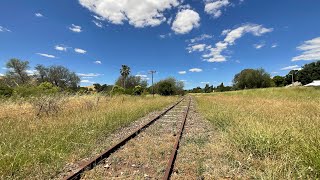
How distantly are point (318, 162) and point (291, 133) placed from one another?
1763mm

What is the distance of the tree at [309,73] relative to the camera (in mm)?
101500

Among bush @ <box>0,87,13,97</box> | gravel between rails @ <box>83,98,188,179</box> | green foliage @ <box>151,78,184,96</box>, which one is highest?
green foliage @ <box>151,78,184,96</box>

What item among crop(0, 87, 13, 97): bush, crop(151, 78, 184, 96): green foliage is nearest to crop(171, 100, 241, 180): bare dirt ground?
crop(0, 87, 13, 97): bush

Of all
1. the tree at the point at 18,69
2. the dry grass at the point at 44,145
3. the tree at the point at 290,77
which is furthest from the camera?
the tree at the point at 290,77

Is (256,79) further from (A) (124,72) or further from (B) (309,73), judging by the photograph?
(A) (124,72)

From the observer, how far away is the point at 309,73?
349ft

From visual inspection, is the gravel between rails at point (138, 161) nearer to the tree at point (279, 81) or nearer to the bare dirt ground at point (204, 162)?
the bare dirt ground at point (204, 162)

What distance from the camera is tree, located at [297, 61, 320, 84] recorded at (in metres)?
102

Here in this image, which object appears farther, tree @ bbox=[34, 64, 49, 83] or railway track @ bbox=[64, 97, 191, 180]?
tree @ bbox=[34, 64, 49, 83]

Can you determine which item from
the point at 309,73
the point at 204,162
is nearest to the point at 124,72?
the point at 309,73

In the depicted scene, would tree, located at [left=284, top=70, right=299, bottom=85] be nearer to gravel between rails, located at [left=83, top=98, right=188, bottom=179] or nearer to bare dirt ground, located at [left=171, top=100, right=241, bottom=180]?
bare dirt ground, located at [left=171, top=100, right=241, bottom=180]

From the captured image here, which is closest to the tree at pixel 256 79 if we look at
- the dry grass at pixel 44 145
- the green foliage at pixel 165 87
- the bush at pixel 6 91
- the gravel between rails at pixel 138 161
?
the green foliage at pixel 165 87

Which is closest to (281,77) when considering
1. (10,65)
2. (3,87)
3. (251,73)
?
(251,73)

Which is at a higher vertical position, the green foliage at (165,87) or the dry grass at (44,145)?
the green foliage at (165,87)
